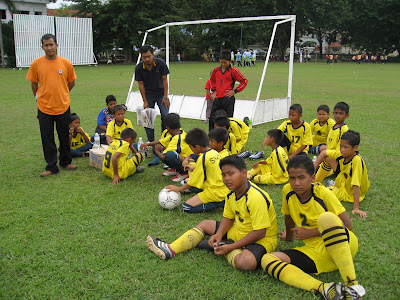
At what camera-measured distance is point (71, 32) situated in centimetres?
3519

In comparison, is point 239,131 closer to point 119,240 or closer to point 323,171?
point 323,171

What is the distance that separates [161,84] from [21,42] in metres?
30.4

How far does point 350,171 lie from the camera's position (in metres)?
4.84

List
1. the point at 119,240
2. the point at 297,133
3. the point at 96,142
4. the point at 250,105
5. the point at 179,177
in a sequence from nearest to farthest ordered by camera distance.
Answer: the point at 119,240 → the point at 179,177 → the point at 297,133 → the point at 96,142 → the point at 250,105

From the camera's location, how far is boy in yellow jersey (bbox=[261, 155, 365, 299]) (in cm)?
286

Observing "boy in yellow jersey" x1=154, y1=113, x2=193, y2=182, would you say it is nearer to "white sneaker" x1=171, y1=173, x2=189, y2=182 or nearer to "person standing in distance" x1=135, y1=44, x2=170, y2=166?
"white sneaker" x1=171, y1=173, x2=189, y2=182

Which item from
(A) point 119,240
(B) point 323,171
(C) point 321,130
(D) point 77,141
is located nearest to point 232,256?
(A) point 119,240

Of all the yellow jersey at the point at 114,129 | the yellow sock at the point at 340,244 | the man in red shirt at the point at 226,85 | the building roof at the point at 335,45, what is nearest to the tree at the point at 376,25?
the building roof at the point at 335,45

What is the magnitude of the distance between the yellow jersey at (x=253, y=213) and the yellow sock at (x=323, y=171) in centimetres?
241

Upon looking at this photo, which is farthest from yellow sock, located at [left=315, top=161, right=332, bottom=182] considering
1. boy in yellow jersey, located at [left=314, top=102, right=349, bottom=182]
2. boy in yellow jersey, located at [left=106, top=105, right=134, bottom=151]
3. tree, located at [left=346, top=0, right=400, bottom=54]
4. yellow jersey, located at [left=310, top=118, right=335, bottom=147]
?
tree, located at [left=346, top=0, right=400, bottom=54]

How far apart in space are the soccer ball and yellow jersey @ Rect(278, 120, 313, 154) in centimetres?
297

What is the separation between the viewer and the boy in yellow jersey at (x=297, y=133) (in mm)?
6498

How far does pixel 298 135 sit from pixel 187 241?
377 centimetres

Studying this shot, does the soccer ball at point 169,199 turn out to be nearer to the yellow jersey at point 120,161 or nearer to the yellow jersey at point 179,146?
the yellow jersey at point 179,146
